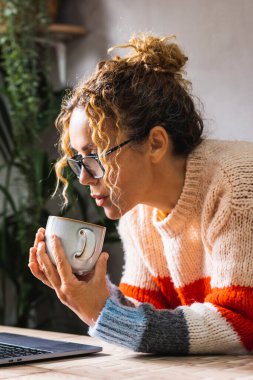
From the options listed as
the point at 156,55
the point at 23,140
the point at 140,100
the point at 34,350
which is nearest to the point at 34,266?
the point at 34,350

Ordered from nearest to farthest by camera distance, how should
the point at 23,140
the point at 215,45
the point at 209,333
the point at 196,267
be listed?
the point at 209,333, the point at 196,267, the point at 215,45, the point at 23,140

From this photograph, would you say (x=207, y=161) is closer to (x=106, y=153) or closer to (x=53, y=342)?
(x=106, y=153)

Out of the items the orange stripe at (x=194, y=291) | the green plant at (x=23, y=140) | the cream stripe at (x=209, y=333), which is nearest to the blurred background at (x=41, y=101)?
the green plant at (x=23, y=140)

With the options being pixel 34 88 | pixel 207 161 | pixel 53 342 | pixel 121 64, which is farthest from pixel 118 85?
pixel 34 88

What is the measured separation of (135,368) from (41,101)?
167 cm

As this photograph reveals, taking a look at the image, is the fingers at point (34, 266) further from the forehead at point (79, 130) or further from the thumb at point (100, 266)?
Answer: the forehead at point (79, 130)

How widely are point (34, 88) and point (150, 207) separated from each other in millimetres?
1127

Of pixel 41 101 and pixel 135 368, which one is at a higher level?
pixel 41 101

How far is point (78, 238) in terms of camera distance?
4.05 feet

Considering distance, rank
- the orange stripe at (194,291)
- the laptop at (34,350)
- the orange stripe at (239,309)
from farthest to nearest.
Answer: the orange stripe at (194,291)
the orange stripe at (239,309)
the laptop at (34,350)

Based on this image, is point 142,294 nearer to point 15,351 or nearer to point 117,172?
point 117,172

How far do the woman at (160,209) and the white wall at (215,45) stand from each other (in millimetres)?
497

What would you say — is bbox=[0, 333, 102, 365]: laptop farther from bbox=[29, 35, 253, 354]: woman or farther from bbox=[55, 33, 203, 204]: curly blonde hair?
bbox=[55, 33, 203, 204]: curly blonde hair

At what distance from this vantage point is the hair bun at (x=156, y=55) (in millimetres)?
1471
